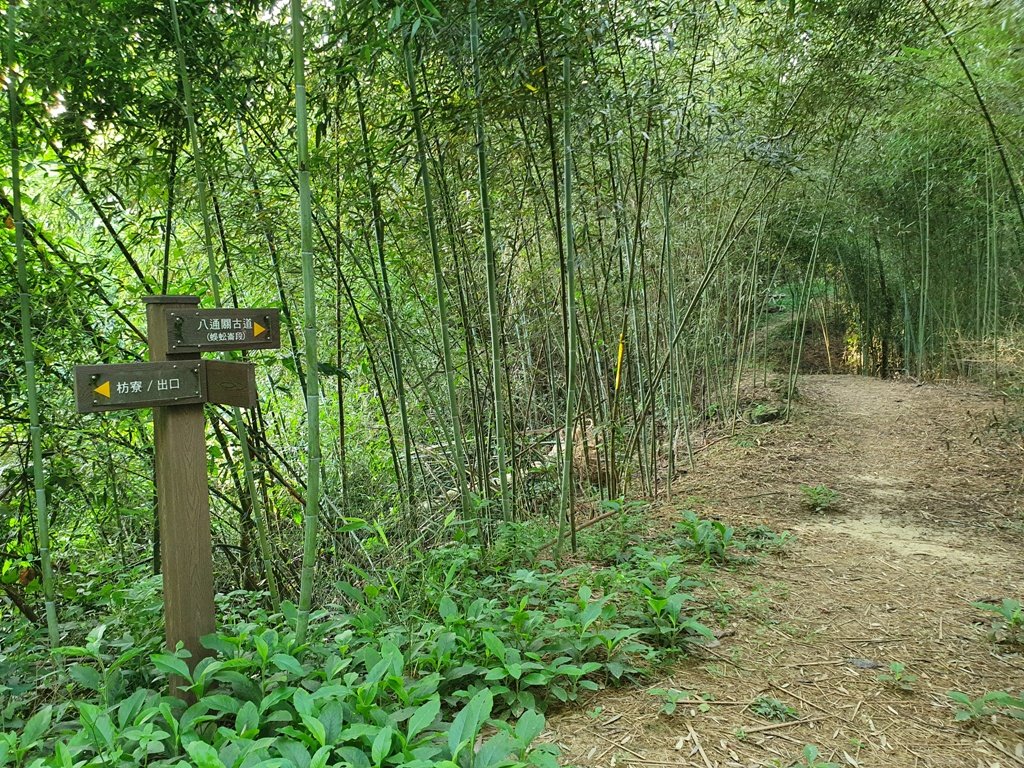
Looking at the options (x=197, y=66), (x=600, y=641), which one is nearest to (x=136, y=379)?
(x=197, y=66)

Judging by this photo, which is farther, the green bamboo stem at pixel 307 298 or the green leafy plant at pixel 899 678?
the green leafy plant at pixel 899 678

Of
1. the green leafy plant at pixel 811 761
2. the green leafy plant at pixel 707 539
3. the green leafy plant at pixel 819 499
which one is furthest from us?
the green leafy plant at pixel 819 499

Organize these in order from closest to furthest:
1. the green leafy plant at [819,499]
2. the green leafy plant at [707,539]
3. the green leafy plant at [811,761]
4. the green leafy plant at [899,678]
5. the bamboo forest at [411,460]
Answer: the green leafy plant at [811,761] → the bamboo forest at [411,460] → the green leafy plant at [899,678] → the green leafy plant at [707,539] → the green leafy plant at [819,499]

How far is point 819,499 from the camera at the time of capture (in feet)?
13.4

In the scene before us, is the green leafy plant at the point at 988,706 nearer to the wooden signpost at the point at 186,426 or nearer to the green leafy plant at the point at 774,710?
the green leafy plant at the point at 774,710

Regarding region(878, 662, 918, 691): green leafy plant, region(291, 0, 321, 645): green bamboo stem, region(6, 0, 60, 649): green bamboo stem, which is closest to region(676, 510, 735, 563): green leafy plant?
region(878, 662, 918, 691): green leafy plant

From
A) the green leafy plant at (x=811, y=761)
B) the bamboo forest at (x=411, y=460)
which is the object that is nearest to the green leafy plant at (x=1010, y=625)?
the bamboo forest at (x=411, y=460)

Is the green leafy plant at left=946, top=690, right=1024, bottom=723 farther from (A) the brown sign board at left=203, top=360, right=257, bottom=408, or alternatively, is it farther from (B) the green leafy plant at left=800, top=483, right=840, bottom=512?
(B) the green leafy plant at left=800, top=483, right=840, bottom=512

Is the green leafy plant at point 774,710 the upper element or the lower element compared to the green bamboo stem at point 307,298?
lower

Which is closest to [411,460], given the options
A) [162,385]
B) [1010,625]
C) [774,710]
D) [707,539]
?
[707,539]

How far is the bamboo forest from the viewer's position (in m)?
1.65

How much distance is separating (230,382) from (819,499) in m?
3.74

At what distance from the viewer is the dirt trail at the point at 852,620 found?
1664 millimetres

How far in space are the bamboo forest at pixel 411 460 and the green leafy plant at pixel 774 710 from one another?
0.01 m
